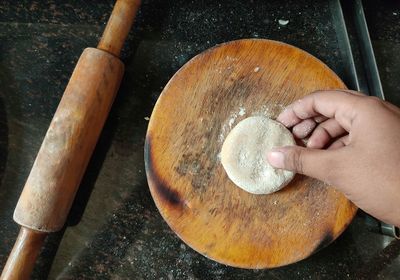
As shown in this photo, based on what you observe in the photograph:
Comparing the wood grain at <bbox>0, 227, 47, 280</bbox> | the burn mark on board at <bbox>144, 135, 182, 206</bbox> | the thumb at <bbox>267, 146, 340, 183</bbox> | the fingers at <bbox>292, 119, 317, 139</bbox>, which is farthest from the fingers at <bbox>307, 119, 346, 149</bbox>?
the wood grain at <bbox>0, 227, 47, 280</bbox>

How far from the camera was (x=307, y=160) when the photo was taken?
872 millimetres

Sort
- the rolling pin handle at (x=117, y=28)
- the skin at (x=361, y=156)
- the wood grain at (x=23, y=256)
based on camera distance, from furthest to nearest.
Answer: the rolling pin handle at (x=117, y=28) → the wood grain at (x=23, y=256) → the skin at (x=361, y=156)

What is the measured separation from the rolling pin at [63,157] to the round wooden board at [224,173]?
0.15 metres

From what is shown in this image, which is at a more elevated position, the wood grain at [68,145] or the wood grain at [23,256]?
the wood grain at [68,145]

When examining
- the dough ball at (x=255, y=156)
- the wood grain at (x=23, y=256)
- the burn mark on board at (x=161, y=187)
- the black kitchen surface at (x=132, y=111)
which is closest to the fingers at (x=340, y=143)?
the dough ball at (x=255, y=156)

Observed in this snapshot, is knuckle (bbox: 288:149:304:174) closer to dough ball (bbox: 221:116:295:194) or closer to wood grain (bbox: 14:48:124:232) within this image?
dough ball (bbox: 221:116:295:194)

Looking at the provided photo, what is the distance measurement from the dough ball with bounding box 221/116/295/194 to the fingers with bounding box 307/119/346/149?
0.20 ft

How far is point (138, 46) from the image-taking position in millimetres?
1191

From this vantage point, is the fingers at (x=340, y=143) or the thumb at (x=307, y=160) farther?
the fingers at (x=340, y=143)

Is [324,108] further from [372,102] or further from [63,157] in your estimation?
[63,157]

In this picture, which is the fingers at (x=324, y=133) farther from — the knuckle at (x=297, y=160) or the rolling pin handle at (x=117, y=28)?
the rolling pin handle at (x=117, y=28)

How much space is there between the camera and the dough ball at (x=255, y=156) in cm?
96

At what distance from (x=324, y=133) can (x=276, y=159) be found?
0.18 m

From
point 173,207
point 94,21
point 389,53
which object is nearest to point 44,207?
point 173,207
